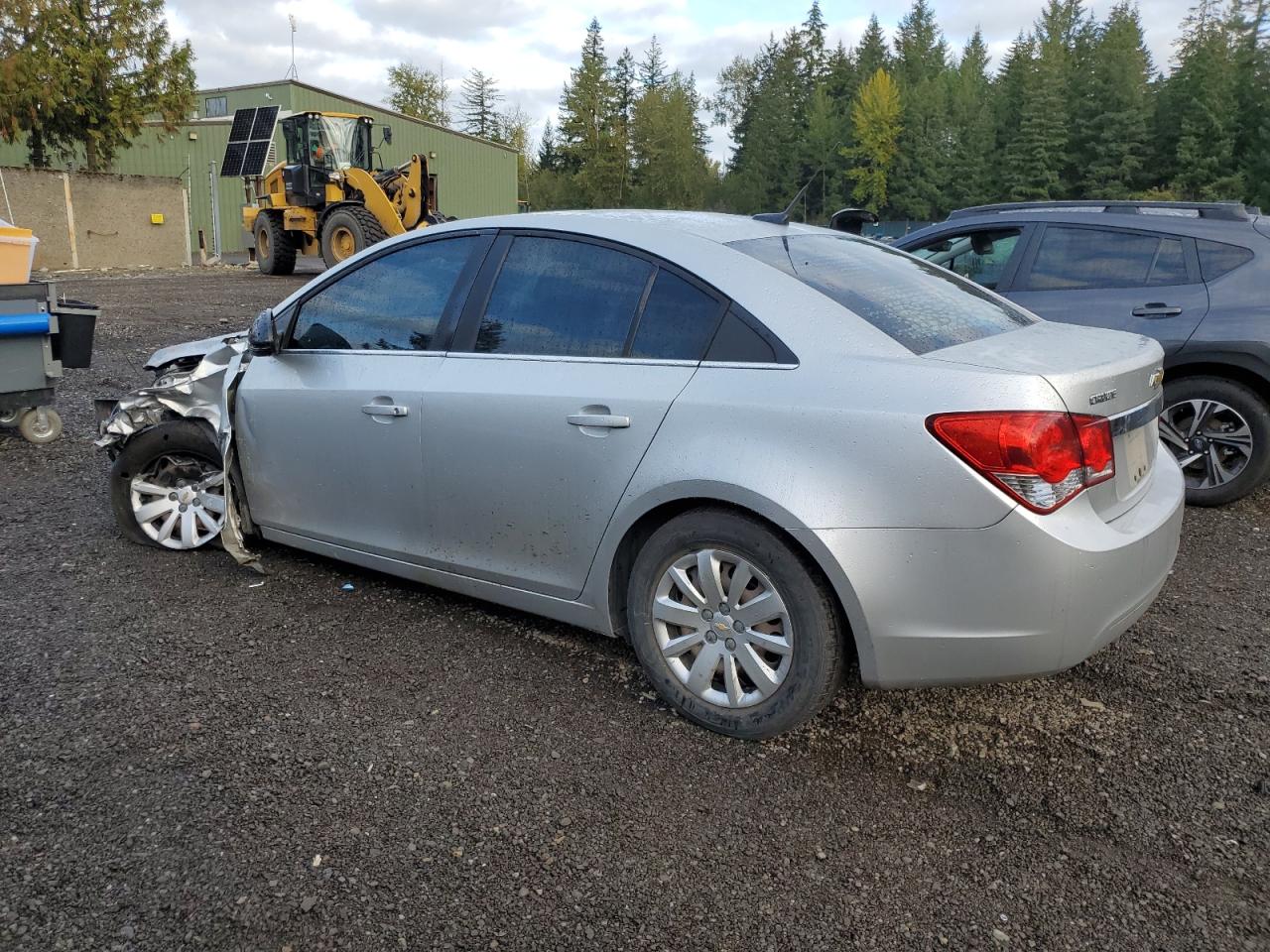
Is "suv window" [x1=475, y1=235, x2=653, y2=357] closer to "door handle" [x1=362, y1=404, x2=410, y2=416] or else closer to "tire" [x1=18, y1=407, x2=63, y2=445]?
"door handle" [x1=362, y1=404, x2=410, y2=416]

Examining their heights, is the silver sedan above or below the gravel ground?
above

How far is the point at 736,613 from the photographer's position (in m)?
3.11

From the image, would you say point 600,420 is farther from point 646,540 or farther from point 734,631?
point 734,631

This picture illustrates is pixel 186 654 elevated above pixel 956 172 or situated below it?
below

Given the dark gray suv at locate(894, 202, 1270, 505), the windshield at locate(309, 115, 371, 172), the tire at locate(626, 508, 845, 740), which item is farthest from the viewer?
the windshield at locate(309, 115, 371, 172)

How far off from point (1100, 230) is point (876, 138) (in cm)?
8061

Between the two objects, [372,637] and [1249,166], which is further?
[1249,166]

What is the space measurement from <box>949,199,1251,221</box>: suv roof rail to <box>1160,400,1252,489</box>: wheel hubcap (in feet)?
A: 3.70

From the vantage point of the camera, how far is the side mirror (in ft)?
14.5

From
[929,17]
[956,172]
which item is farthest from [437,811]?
[929,17]

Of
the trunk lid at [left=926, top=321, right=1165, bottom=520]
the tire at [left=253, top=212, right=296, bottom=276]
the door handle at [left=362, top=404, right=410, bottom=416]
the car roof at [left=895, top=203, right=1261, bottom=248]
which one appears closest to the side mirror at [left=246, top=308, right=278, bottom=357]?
the door handle at [left=362, top=404, right=410, bottom=416]

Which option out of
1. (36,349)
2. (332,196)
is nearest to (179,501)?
(36,349)

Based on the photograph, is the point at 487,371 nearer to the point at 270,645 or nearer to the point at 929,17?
the point at 270,645

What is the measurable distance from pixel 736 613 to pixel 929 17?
395 ft
